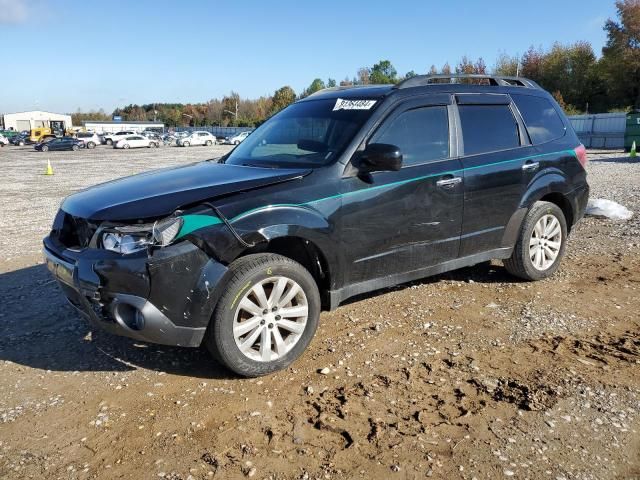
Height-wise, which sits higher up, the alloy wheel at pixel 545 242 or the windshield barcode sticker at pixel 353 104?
the windshield barcode sticker at pixel 353 104

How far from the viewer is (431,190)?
14.4 feet

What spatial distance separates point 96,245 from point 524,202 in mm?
3799

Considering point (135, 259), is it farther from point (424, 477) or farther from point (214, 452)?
point (424, 477)

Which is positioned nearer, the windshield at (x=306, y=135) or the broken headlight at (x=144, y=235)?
the broken headlight at (x=144, y=235)

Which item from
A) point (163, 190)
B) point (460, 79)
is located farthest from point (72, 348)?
point (460, 79)

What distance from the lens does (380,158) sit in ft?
12.7

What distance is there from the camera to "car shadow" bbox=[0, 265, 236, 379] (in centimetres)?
393

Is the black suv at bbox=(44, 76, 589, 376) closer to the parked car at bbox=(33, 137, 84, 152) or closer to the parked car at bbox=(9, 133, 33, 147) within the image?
the parked car at bbox=(33, 137, 84, 152)

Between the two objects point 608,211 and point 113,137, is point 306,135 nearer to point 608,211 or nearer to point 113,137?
point 608,211

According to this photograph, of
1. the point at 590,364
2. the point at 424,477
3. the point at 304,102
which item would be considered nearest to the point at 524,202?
the point at 590,364

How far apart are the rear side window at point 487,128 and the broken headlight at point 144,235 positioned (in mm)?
2673

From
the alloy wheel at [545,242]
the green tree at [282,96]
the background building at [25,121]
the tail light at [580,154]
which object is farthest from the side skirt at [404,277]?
the background building at [25,121]

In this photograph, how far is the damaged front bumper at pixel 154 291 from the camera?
3.25 metres

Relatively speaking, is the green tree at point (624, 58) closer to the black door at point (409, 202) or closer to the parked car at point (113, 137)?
the parked car at point (113, 137)
